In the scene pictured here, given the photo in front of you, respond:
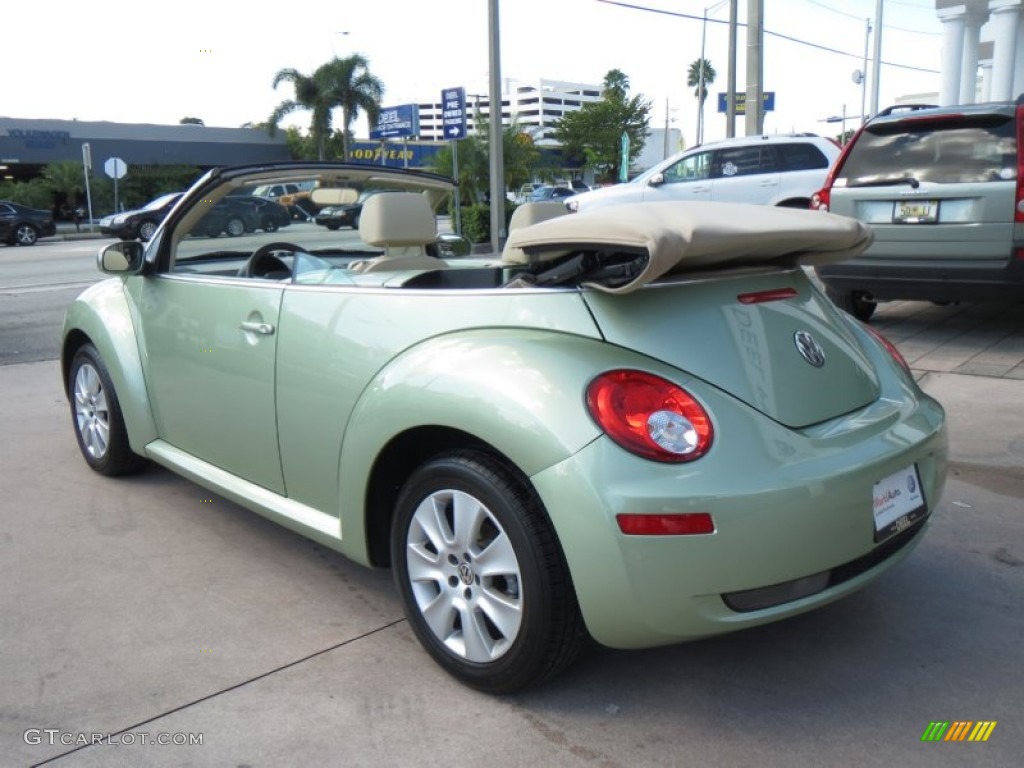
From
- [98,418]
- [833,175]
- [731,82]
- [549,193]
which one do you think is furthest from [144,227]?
[98,418]

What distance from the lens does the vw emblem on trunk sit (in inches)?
106

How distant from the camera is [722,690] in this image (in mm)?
2660

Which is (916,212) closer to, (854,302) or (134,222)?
(854,302)

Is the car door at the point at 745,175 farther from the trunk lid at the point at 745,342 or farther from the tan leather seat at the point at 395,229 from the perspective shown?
the trunk lid at the point at 745,342

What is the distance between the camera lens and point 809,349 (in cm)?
272

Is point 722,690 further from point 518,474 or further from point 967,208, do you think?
point 967,208

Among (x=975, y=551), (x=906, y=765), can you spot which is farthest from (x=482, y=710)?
(x=975, y=551)

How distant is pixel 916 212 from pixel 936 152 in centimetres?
47

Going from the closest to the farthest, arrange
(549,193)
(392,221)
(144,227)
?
(392,221) < (144,227) < (549,193)

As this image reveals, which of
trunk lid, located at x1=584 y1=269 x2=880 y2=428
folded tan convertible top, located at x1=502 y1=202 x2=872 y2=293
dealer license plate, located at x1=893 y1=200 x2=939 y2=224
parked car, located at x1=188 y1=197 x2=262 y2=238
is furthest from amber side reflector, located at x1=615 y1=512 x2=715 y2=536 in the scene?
dealer license plate, located at x1=893 y1=200 x2=939 y2=224

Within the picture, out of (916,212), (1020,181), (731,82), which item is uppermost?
(731,82)

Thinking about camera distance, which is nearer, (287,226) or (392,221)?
(392,221)

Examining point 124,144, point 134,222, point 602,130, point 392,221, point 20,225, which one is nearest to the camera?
point 392,221

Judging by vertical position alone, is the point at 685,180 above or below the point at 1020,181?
above
